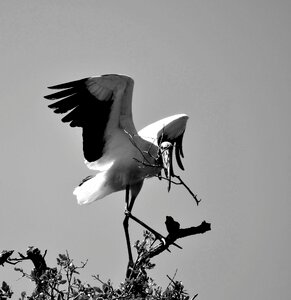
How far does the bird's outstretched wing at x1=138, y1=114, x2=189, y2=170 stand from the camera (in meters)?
8.62

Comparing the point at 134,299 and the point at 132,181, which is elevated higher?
the point at 132,181

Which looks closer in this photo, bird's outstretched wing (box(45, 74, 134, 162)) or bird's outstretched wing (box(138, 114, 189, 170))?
bird's outstretched wing (box(45, 74, 134, 162))

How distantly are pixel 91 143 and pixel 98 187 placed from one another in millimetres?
515

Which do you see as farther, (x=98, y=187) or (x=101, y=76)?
(x=98, y=187)

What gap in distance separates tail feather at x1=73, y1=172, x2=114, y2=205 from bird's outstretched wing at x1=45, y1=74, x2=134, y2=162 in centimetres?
26

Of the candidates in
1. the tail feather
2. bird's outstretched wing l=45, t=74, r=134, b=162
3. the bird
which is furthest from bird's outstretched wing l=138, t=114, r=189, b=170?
the tail feather

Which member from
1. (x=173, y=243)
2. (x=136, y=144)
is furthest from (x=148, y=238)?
(x=136, y=144)

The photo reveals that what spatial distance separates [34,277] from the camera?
19.5 ft

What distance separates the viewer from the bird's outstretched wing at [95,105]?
26.2ft

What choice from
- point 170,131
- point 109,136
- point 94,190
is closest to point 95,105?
point 109,136

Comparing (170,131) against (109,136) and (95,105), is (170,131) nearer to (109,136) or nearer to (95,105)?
(109,136)

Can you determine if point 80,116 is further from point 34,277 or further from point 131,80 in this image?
point 34,277

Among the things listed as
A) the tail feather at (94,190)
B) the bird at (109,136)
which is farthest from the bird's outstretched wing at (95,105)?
the tail feather at (94,190)

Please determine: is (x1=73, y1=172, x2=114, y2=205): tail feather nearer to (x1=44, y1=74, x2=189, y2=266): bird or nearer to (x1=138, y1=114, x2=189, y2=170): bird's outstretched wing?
(x1=44, y1=74, x2=189, y2=266): bird
